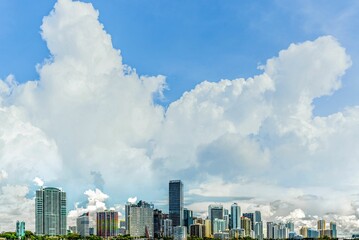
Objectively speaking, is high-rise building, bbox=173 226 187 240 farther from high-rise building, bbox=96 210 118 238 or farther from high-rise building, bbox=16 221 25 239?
high-rise building, bbox=16 221 25 239

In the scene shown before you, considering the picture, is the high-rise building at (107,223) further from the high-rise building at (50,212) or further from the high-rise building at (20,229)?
the high-rise building at (20,229)

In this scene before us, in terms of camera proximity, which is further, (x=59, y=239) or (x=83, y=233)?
(x=83, y=233)

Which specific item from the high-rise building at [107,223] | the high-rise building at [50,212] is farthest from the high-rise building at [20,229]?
the high-rise building at [107,223]

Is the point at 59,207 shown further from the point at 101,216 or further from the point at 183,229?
the point at 183,229

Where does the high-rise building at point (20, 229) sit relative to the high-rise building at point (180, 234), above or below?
above

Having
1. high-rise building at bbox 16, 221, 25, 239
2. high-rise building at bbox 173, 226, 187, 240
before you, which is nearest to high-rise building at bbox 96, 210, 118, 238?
high-rise building at bbox 173, 226, 187, 240

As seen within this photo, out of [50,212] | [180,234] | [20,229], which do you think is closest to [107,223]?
[50,212]

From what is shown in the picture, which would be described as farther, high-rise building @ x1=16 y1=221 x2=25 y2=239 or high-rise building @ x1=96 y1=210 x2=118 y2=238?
high-rise building @ x1=96 y1=210 x2=118 y2=238

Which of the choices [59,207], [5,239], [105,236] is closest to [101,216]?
[105,236]
